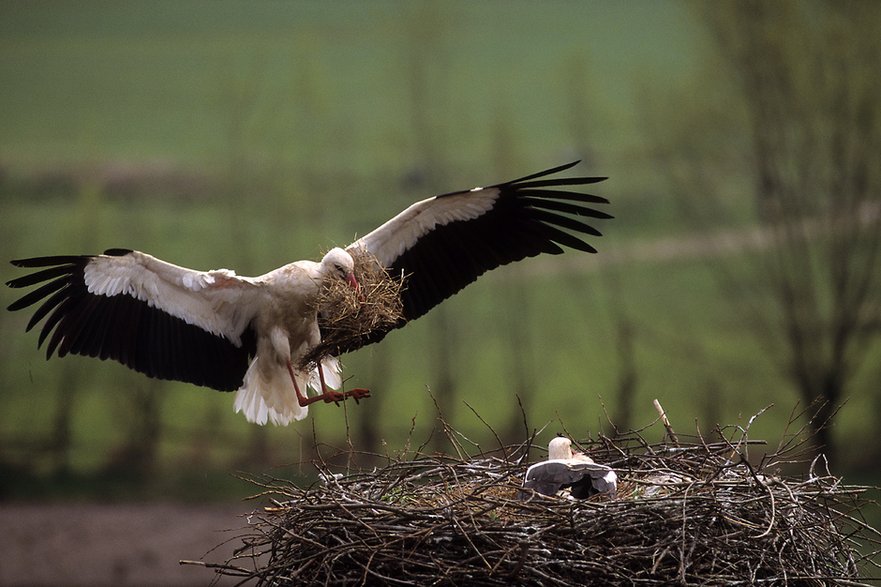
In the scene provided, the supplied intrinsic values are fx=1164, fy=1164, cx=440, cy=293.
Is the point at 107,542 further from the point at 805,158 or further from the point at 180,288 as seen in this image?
the point at 805,158

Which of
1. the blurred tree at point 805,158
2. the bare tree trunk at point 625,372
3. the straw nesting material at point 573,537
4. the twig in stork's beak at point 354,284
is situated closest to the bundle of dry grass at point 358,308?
the twig in stork's beak at point 354,284

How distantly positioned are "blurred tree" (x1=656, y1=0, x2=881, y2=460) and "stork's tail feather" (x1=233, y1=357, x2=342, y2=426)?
6.18 m

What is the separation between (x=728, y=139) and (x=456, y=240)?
5973 mm

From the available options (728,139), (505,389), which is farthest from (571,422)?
(728,139)

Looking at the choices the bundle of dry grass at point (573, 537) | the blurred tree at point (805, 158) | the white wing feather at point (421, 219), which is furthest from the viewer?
the blurred tree at point (805, 158)

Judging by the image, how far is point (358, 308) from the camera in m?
4.45

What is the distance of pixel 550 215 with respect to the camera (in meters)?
5.20

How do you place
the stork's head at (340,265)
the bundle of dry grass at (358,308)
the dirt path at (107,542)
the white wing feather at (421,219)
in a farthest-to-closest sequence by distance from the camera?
1. the dirt path at (107,542)
2. the white wing feather at (421,219)
3. the stork's head at (340,265)
4. the bundle of dry grass at (358,308)

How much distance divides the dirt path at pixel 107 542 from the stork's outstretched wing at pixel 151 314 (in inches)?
175

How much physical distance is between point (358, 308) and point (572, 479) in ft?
3.77

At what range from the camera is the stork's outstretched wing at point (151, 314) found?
511cm

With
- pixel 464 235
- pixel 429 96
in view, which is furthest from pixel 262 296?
pixel 429 96

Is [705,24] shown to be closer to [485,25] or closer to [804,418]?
[485,25]

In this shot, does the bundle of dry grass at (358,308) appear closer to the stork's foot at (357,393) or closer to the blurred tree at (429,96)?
the stork's foot at (357,393)
